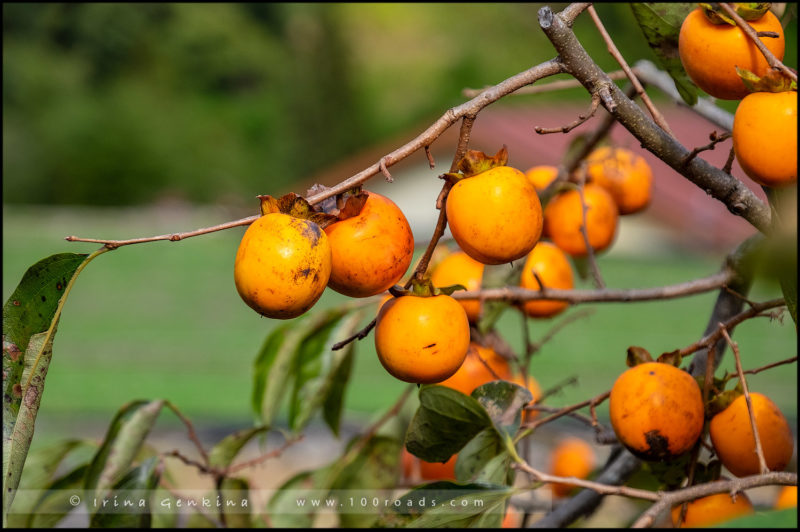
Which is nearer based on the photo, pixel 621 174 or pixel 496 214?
pixel 496 214

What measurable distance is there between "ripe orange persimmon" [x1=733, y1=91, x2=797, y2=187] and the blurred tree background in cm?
889

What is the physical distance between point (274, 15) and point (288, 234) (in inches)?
471

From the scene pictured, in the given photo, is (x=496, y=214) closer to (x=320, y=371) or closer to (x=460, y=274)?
(x=460, y=274)

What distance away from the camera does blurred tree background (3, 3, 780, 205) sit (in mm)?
9734

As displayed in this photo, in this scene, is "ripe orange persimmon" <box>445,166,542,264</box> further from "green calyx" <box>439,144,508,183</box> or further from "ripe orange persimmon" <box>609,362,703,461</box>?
"ripe orange persimmon" <box>609,362,703,461</box>

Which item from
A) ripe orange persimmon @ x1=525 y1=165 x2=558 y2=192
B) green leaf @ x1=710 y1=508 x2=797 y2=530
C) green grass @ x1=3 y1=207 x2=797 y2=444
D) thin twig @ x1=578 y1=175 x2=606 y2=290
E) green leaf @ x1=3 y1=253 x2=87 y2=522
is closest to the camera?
green leaf @ x1=710 y1=508 x2=797 y2=530

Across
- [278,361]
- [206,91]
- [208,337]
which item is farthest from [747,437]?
[206,91]

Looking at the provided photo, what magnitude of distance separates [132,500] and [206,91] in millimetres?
11833

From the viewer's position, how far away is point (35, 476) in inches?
24.5

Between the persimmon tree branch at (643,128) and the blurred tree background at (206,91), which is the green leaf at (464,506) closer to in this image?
the persimmon tree branch at (643,128)

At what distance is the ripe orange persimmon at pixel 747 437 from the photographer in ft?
1.24

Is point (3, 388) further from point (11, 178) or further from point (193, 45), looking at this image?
point (193, 45)

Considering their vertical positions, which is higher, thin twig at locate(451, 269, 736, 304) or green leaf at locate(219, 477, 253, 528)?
thin twig at locate(451, 269, 736, 304)

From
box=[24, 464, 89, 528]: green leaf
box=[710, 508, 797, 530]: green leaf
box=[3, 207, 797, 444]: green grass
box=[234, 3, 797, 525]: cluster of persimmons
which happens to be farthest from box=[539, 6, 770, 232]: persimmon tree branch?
box=[3, 207, 797, 444]: green grass
